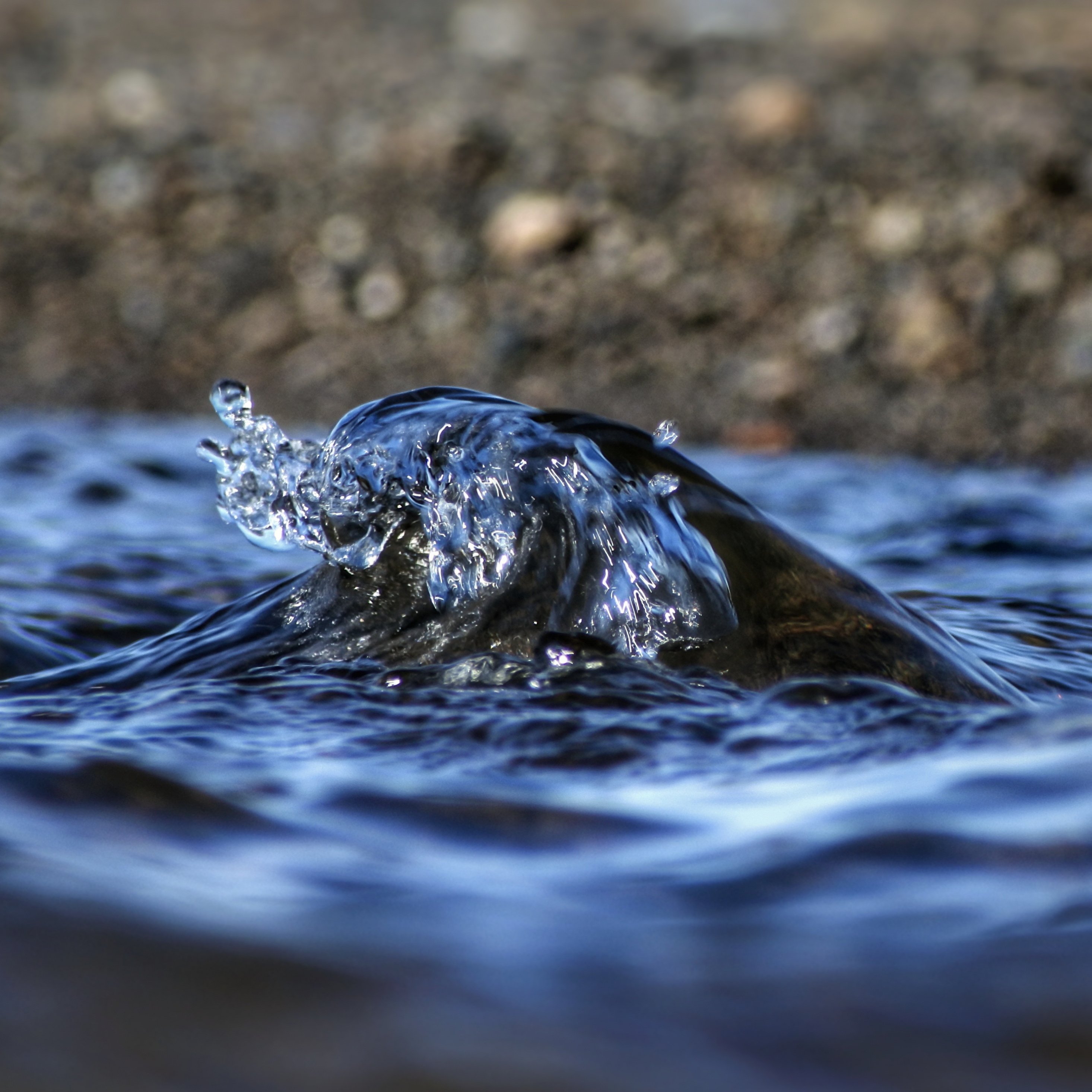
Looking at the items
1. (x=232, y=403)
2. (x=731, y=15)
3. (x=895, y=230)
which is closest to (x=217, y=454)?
(x=232, y=403)

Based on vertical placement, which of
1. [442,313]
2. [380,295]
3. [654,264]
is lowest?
[442,313]

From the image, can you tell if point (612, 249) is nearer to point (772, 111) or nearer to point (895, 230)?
point (772, 111)

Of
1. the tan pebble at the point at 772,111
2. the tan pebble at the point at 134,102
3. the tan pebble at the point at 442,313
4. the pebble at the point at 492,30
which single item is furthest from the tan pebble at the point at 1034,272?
the tan pebble at the point at 134,102

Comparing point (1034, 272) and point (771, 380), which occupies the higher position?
point (1034, 272)

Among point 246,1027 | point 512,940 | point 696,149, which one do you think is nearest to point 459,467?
point 512,940

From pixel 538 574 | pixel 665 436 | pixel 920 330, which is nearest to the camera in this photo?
pixel 538 574

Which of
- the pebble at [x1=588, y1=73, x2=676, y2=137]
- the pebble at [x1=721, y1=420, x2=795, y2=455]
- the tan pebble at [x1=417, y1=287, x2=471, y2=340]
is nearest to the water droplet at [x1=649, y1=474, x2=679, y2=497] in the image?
the pebble at [x1=721, y1=420, x2=795, y2=455]

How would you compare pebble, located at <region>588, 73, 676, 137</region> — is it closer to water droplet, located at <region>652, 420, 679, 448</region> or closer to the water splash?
water droplet, located at <region>652, 420, 679, 448</region>
